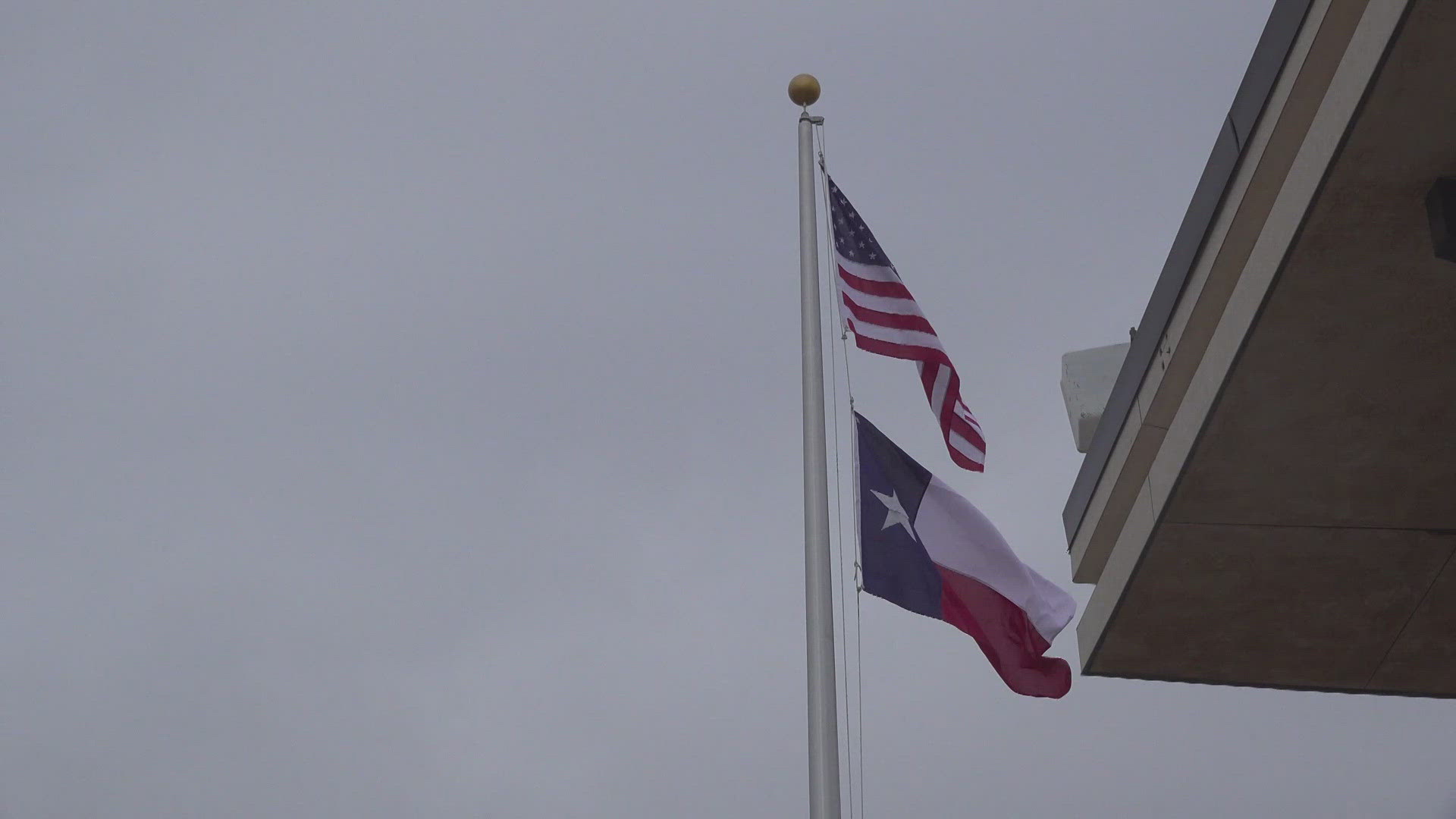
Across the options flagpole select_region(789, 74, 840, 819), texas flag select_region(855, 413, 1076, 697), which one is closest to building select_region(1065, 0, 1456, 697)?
texas flag select_region(855, 413, 1076, 697)

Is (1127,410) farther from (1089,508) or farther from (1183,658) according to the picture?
(1183,658)

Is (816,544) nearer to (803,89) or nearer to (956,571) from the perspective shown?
(956,571)

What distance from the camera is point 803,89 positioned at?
39.6 ft

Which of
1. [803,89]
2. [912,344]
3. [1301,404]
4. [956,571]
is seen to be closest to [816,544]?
[956,571]

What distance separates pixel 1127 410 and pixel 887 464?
167 cm

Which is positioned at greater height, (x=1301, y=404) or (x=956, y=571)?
(x=1301, y=404)

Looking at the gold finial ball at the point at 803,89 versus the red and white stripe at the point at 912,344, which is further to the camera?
the gold finial ball at the point at 803,89

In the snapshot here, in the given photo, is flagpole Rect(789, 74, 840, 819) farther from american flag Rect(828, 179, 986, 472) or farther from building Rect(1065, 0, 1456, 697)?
building Rect(1065, 0, 1456, 697)

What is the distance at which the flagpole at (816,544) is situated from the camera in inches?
342

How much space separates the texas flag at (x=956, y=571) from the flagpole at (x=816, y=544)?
53cm

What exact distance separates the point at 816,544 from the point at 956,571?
1.36 m

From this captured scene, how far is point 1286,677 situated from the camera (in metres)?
10.2

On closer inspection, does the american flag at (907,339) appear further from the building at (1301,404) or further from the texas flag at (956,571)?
the building at (1301,404)

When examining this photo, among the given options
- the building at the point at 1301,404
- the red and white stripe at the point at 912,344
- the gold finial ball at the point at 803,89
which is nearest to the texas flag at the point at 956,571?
the building at the point at 1301,404
